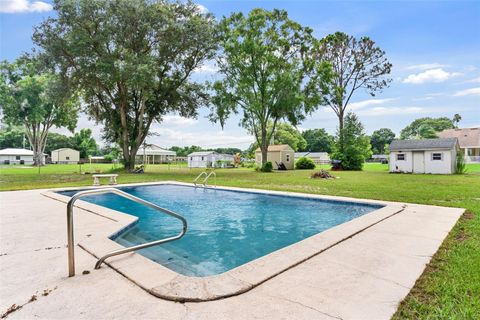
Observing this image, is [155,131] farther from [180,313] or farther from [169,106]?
[180,313]

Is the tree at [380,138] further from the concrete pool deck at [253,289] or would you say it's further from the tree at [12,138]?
the tree at [12,138]

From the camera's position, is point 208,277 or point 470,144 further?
point 470,144

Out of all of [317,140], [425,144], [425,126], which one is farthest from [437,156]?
[317,140]

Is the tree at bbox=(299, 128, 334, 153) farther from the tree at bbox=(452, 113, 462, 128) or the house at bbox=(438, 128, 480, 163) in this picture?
the house at bbox=(438, 128, 480, 163)

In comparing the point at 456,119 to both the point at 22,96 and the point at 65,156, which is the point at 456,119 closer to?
the point at 22,96

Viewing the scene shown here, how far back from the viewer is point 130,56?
1670cm

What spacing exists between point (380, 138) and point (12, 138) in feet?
262

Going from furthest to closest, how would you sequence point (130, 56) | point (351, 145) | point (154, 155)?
point (154, 155) < point (351, 145) < point (130, 56)

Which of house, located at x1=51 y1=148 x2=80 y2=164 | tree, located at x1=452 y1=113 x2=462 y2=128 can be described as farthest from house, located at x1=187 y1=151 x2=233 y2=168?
tree, located at x1=452 y1=113 x2=462 y2=128

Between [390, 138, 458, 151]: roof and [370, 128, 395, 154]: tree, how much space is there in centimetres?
4987

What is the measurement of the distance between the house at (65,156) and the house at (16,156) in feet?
9.98

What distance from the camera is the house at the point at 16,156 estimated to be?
43.1 metres

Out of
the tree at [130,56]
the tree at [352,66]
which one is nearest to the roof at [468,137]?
the tree at [352,66]

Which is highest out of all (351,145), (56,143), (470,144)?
(56,143)
